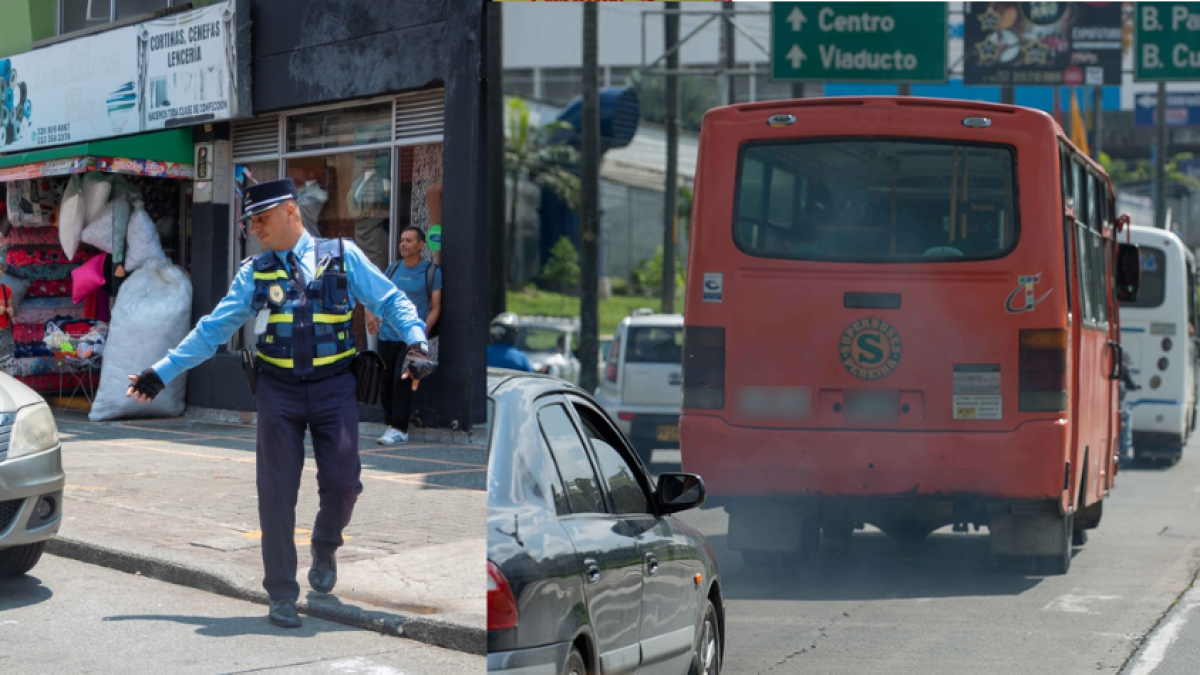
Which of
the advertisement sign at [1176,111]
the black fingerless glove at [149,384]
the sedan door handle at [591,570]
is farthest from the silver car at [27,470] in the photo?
the advertisement sign at [1176,111]

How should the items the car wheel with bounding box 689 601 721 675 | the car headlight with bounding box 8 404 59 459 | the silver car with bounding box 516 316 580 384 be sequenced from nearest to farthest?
1. the car headlight with bounding box 8 404 59 459
2. the car wheel with bounding box 689 601 721 675
3. the silver car with bounding box 516 316 580 384

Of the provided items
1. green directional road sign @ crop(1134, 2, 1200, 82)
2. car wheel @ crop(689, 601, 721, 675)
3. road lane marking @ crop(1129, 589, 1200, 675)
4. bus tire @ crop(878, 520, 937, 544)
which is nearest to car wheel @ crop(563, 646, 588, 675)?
car wheel @ crop(689, 601, 721, 675)

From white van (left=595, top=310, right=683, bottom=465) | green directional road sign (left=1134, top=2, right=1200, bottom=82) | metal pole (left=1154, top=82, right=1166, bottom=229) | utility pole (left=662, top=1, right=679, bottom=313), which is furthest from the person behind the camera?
metal pole (left=1154, top=82, right=1166, bottom=229)

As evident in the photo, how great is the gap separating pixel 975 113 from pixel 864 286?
3.55ft

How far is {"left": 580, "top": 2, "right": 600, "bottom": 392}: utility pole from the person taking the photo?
16.9 m

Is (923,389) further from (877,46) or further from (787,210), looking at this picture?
(877,46)

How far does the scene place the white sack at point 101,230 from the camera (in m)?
3.06

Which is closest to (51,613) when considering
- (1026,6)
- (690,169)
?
(1026,6)

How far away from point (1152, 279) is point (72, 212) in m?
16.7

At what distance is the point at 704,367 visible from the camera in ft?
28.2

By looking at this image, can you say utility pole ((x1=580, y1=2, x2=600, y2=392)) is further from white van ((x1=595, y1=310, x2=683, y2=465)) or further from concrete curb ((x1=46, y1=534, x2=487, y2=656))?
concrete curb ((x1=46, y1=534, x2=487, y2=656))

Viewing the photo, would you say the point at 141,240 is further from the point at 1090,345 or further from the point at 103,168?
the point at 1090,345

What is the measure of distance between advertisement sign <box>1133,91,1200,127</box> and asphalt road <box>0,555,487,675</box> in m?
67.5

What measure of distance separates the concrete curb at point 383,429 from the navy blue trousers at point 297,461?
0.05 meters
